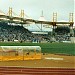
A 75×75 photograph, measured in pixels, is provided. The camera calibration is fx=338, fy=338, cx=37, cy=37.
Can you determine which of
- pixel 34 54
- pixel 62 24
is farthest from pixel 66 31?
pixel 34 54

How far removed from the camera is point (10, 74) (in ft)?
56.7

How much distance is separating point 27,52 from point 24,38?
80.0 m

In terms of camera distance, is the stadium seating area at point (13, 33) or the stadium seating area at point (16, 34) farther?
the stadium seating area at point (13, 33)

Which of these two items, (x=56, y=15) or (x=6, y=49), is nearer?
(x=6, y=49)

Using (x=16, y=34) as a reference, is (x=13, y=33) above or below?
above

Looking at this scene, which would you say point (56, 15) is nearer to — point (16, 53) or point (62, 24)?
point (62, 24)

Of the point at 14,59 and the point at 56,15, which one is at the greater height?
the point at 56,15

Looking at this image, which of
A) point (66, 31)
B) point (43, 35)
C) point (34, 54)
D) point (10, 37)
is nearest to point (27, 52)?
point (34, 54)

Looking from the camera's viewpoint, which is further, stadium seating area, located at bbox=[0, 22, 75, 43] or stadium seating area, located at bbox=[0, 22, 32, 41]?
stadium seating area, located at bbox=[0, 22, 32, 41]

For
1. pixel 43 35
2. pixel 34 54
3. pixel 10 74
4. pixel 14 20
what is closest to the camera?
pixel 10 74

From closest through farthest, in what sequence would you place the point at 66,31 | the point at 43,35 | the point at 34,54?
the point at 34,54 → the point at 43,35 → the point at 66,31

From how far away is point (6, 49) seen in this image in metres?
28.6

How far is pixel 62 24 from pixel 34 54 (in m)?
108

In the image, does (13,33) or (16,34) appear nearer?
(13,33)
